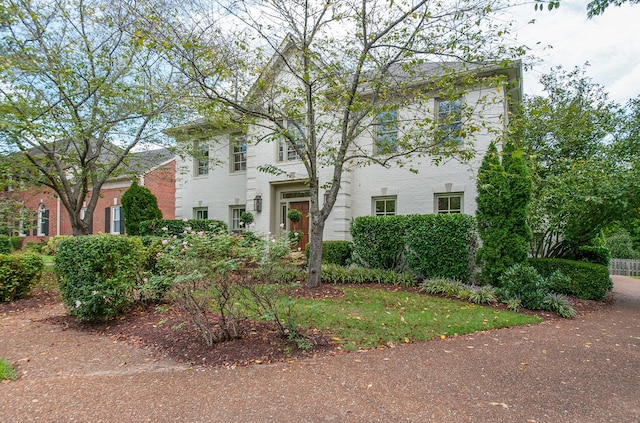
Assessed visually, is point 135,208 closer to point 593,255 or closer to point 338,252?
point 338,252

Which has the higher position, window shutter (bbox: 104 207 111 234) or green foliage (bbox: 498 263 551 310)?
window shutter (bbox: 104 207 111 234)

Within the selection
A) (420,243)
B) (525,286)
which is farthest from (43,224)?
(525,286)

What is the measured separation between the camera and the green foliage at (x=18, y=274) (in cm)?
721

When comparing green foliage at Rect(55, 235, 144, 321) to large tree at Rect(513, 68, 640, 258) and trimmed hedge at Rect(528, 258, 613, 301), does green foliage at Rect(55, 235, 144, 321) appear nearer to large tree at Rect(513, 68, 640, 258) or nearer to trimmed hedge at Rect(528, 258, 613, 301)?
large tree at Rect(513, 68, 640, 258)

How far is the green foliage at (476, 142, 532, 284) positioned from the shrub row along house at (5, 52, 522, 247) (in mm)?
739

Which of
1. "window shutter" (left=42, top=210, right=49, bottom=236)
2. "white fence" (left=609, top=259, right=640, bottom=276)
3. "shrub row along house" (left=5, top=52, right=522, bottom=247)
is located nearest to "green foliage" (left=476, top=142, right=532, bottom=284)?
"shrub row along house" (left=5, top=52, right=522, bottom=247)

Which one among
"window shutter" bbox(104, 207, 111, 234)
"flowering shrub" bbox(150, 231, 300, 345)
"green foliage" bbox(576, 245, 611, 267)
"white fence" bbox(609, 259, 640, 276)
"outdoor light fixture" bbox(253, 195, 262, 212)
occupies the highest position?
"outdoor light fixture" bbox(253, 195, 262, 212)

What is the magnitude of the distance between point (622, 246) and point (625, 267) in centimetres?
185

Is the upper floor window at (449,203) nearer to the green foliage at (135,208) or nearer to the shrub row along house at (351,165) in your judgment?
the shrub row along house at (351,165)

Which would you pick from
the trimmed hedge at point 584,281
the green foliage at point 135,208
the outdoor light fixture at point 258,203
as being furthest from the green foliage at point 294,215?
the trimmed hedge at point 584,281

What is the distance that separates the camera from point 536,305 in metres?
6.90

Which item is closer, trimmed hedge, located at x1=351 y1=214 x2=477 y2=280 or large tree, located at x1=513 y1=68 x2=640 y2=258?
large tree, located at x1=513 y1=68 x2=640 y2=258

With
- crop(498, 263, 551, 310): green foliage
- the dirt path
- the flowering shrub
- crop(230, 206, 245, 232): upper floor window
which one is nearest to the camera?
the dirt path

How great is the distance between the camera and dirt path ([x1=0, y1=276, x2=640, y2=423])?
2.96 m
